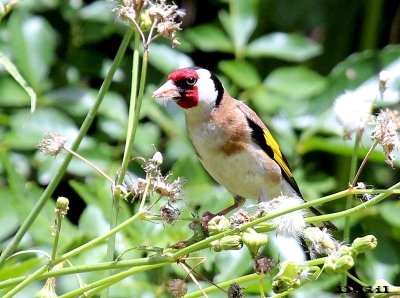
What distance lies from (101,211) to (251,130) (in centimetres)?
44

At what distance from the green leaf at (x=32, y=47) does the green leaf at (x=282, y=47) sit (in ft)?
2.24

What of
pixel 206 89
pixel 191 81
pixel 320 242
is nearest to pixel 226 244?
pixel 320 242

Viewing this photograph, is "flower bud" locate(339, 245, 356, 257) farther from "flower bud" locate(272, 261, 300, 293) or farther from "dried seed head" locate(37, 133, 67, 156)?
"dried seed head" locate(37, 133, 67, 156)

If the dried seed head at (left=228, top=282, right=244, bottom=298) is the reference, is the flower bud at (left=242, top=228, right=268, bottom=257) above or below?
above

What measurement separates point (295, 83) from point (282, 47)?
0.15 metres

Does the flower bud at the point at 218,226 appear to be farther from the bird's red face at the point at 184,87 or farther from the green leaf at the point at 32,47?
the green leaf at the point at 32,47

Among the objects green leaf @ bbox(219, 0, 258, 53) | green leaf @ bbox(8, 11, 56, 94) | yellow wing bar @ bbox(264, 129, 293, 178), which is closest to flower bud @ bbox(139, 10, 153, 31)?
yellow wing bar @ bbox(264, 129, 293, 178)

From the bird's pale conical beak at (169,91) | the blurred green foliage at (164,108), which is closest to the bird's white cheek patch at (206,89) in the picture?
the bird's pale conical beak at (169,91)

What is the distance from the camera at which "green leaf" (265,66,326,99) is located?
2.88 meters

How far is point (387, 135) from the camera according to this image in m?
1.10

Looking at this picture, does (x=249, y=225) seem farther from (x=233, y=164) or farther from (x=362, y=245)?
(x=233, y=164)

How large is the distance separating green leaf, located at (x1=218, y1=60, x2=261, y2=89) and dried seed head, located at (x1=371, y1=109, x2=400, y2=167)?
163cm

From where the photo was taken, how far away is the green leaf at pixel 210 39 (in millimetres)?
2885

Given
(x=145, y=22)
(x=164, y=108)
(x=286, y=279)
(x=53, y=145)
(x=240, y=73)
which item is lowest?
(x=164, y=108)
